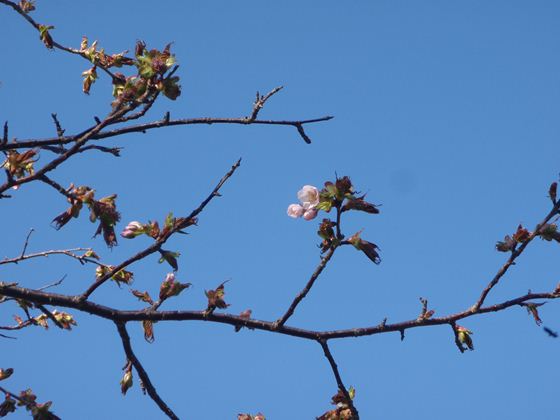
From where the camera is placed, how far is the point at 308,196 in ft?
12.9

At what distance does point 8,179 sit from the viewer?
365 cm

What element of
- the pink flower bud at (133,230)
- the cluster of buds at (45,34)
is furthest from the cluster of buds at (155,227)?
the cluster of buds at (45,34)

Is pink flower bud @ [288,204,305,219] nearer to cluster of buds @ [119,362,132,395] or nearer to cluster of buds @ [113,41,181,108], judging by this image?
cluster of buds @ [113,41,181,108]

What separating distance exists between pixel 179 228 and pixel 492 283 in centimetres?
158

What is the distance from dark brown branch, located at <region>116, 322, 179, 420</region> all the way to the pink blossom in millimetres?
1148

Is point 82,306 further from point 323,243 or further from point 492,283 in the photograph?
point 492,283

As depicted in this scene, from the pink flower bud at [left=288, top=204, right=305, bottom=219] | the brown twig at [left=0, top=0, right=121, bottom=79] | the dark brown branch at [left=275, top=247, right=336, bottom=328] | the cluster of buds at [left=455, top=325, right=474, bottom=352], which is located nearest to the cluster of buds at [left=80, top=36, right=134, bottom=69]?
the brown twig at [left=0, top=0, right=121, bottom=79]

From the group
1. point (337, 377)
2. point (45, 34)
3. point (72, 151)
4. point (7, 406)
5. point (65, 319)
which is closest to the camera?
point (72, 151)

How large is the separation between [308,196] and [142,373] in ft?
4.22

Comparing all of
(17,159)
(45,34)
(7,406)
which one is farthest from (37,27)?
(7,406)

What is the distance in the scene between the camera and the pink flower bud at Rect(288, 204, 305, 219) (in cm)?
397

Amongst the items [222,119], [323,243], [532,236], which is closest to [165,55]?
[222,119]

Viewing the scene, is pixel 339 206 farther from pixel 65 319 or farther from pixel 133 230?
pixel 65 319

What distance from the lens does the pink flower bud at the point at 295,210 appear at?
3973 mm
